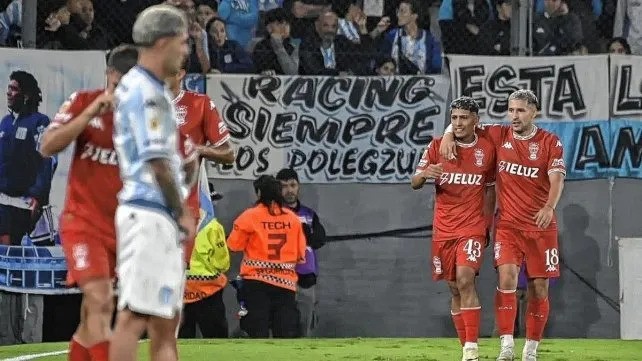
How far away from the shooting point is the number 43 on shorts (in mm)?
11219

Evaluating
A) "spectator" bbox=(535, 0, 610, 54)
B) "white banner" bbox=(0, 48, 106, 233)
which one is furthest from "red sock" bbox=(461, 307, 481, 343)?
"spectator" bbox=(535, 0, 610, 54)

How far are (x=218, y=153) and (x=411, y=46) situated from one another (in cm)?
774

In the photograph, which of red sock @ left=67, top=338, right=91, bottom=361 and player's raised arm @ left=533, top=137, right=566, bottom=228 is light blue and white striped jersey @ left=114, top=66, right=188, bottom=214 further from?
player's raised arm @ left=533, top=137, right=566, bottom=228

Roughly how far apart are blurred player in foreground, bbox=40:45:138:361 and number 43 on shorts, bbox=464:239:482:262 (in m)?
4.42

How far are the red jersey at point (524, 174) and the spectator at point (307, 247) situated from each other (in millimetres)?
3946

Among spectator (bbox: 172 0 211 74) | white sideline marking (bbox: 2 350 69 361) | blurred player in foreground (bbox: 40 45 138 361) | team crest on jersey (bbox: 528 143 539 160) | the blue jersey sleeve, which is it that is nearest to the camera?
the blue jersey sleeve

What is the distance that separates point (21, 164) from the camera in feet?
48.5

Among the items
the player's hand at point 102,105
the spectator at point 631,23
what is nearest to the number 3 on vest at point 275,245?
the spectator at point 631,23

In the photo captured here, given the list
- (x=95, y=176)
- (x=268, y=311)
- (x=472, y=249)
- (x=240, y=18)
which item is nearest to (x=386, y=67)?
(x=240, y=18)

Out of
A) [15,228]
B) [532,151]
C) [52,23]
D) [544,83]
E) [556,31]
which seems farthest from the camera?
[556,31]

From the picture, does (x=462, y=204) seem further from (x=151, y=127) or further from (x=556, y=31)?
(x=151, y=127)

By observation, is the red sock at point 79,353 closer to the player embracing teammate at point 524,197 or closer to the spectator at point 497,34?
the player embracing teammate at point 524,197

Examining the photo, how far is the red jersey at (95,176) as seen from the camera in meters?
7.23

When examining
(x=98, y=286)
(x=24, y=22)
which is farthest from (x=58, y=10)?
(x=98, y=286)
